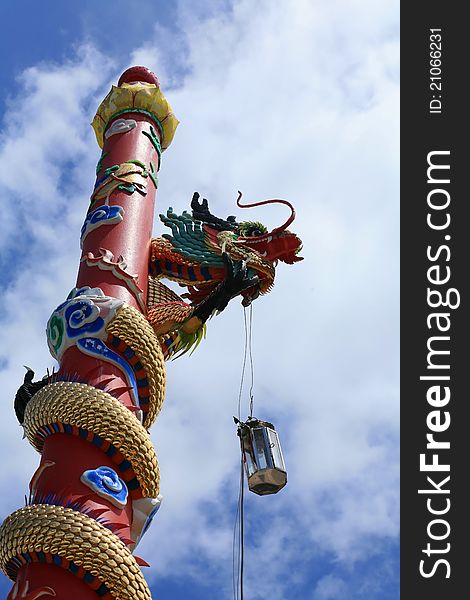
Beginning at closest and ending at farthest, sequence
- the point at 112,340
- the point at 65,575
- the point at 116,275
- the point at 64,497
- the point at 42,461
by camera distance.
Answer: the point at 65,575 < the point at 64,497 < the point at 42,461 < the point at 112,340 < the point at 116,275

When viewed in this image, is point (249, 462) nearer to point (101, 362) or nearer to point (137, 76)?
point (101, 362)

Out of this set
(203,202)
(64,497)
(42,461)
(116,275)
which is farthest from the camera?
(203,202)

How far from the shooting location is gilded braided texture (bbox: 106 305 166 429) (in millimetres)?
7992

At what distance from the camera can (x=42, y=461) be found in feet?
23.9

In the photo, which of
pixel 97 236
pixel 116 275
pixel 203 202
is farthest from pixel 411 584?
pixel 203 202

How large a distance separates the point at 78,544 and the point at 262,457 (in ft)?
5.04

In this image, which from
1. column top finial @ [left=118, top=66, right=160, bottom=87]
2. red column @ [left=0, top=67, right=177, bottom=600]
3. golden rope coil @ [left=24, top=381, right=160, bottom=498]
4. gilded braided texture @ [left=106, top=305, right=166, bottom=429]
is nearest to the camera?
red column @ [left=0, top=67, right=177, bottom=600]

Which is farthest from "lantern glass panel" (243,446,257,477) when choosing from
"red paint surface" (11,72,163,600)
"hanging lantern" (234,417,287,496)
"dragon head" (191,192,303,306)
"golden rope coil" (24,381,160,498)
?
"dragon head" (191,192,303,306)

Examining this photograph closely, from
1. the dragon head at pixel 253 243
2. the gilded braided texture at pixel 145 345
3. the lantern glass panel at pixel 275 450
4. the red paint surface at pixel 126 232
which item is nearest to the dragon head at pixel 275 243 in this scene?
the dragon head at pixel 253 243

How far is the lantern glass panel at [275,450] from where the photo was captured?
6.98m

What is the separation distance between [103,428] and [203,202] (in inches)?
154

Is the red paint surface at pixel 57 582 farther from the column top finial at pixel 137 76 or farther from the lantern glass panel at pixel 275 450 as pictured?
the column top finial at pixel 137 76

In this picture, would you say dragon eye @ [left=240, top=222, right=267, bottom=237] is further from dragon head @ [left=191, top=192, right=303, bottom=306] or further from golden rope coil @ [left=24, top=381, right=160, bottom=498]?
golden rope coil @ [left=24, top=381, right=160, bottom=498]

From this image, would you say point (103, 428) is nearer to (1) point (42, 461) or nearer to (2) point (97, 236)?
(1) point (42, 461)
